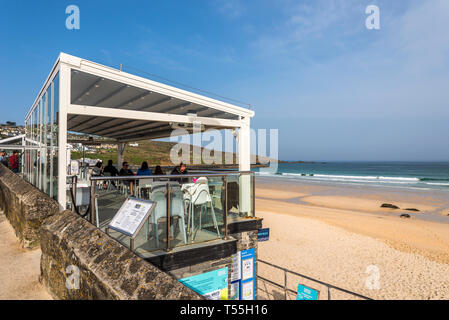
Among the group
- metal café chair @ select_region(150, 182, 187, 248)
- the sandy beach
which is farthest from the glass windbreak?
the sandy beach

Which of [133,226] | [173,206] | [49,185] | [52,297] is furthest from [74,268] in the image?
[49,185]

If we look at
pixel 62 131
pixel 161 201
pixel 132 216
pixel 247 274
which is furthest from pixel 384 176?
pixel 132 216

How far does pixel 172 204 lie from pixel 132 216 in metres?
1.43

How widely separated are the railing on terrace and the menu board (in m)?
0.77

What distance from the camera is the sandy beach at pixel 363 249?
29.5 feet

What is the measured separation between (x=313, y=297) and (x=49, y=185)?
6.37 m

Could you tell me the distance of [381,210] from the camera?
22562 millimetres

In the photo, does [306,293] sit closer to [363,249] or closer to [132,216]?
[132,216]

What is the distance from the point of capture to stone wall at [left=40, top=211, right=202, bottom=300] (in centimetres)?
196

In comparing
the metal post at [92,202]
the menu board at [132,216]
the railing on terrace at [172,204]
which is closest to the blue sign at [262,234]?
the railing on terrace at [172,204]

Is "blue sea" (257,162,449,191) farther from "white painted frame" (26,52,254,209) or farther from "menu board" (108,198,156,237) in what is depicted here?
"menu board" (108,198,156,237)

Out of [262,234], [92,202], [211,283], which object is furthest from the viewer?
[262,234]

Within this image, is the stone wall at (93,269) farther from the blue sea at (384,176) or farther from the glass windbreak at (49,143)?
the blue sea at (384,176)

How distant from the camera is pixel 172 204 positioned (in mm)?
4543
